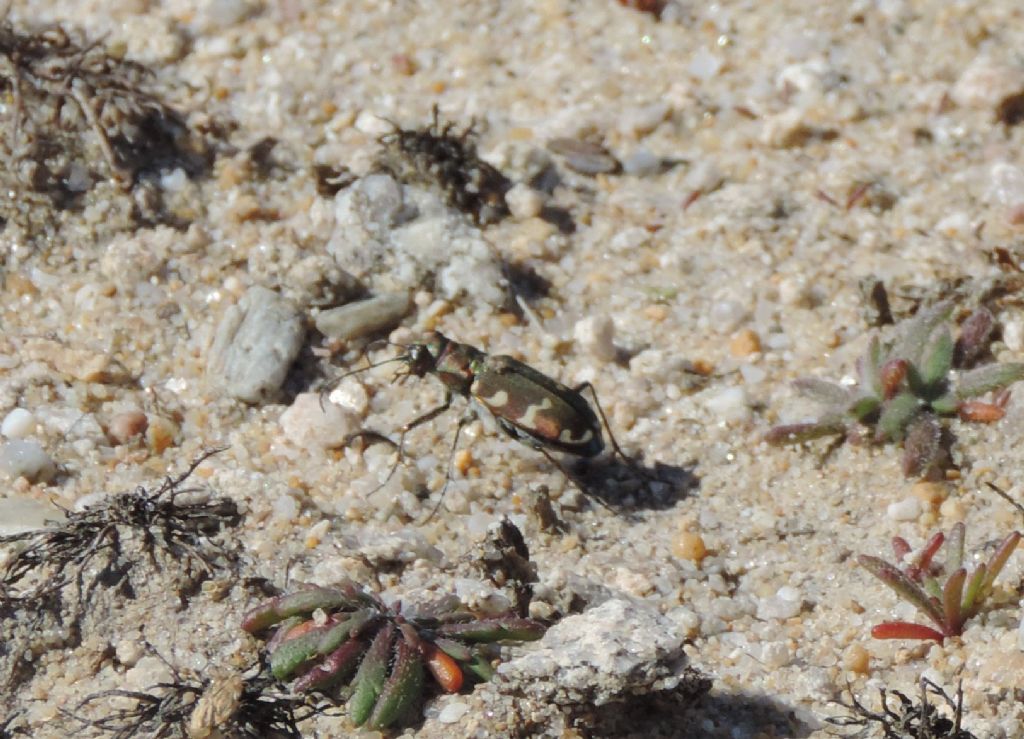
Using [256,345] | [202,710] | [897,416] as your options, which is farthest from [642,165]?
[202,710]

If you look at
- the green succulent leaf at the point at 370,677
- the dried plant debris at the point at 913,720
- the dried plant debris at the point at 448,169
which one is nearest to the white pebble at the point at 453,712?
the green succulent leaf at the point at 370,677

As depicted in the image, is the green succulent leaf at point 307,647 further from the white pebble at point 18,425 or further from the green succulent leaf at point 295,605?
the white pebble at point 18,425

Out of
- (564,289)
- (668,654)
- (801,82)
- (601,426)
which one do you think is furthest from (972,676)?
(801,82)

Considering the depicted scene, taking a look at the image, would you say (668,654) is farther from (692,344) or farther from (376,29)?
(376,29)

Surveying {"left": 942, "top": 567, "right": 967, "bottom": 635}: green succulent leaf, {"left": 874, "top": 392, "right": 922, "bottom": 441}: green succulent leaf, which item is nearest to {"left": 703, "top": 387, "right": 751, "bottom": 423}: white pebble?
{"left": 874, "top": 392, "right": 922, "bottom": 441}: green succulent leaf

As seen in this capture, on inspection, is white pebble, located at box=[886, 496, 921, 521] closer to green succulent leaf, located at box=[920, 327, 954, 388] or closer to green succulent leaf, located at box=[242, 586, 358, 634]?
green succulent leaf, located at box=[920, 327, 954, 388]

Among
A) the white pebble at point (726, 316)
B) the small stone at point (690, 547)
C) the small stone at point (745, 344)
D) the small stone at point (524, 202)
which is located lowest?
the small stone at point (690, 547)
